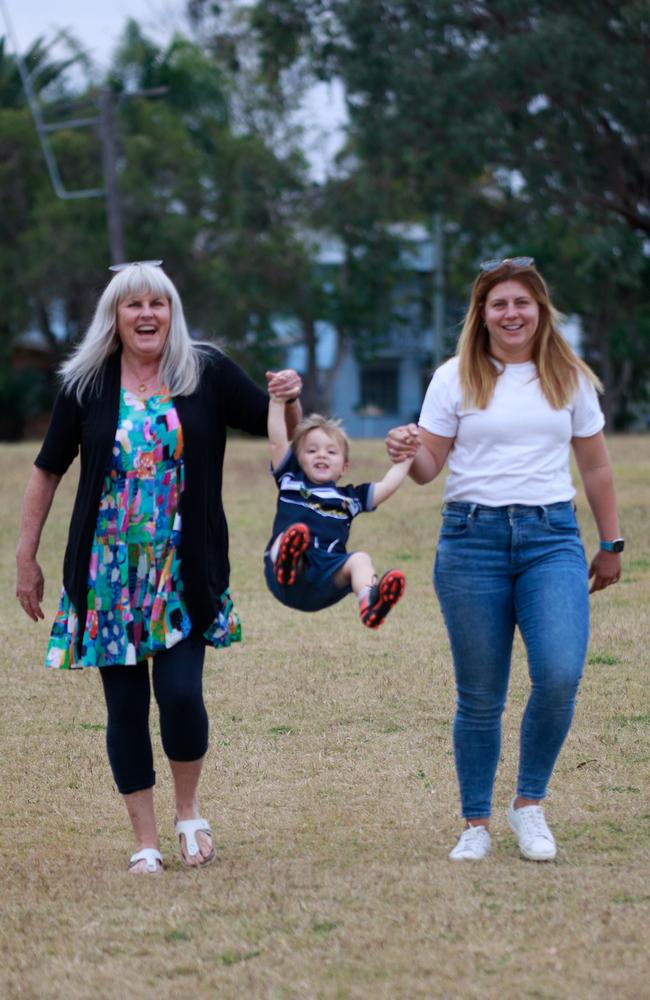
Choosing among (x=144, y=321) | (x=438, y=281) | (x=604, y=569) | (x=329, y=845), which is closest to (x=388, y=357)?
(x=438, y=281)

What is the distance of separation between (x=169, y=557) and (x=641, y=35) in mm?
17225

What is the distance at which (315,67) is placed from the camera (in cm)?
2488

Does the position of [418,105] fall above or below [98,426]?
above

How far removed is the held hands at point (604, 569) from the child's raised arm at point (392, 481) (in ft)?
2.61

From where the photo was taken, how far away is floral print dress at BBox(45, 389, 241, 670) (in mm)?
5148

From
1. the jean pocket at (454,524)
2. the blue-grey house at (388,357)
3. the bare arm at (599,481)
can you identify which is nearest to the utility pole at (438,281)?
the blue-grey house at (388,357)

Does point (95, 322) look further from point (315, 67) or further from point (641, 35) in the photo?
point (315, 67)

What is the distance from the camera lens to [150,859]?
17.8 feet

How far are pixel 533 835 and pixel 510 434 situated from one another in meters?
1.39

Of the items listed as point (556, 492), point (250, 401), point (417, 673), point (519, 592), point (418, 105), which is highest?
point (418, 105)

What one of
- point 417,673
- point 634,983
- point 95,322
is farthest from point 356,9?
point 634,983

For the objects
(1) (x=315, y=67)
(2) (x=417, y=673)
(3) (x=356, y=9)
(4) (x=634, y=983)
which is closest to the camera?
(4) (x=634, y=983)

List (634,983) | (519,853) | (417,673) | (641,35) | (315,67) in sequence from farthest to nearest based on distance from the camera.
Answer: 1. (315,67)
2. (641,35)
3. (417,673)
4. (519,853)
5. (634,983)

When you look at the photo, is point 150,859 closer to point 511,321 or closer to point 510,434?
point 510,434
